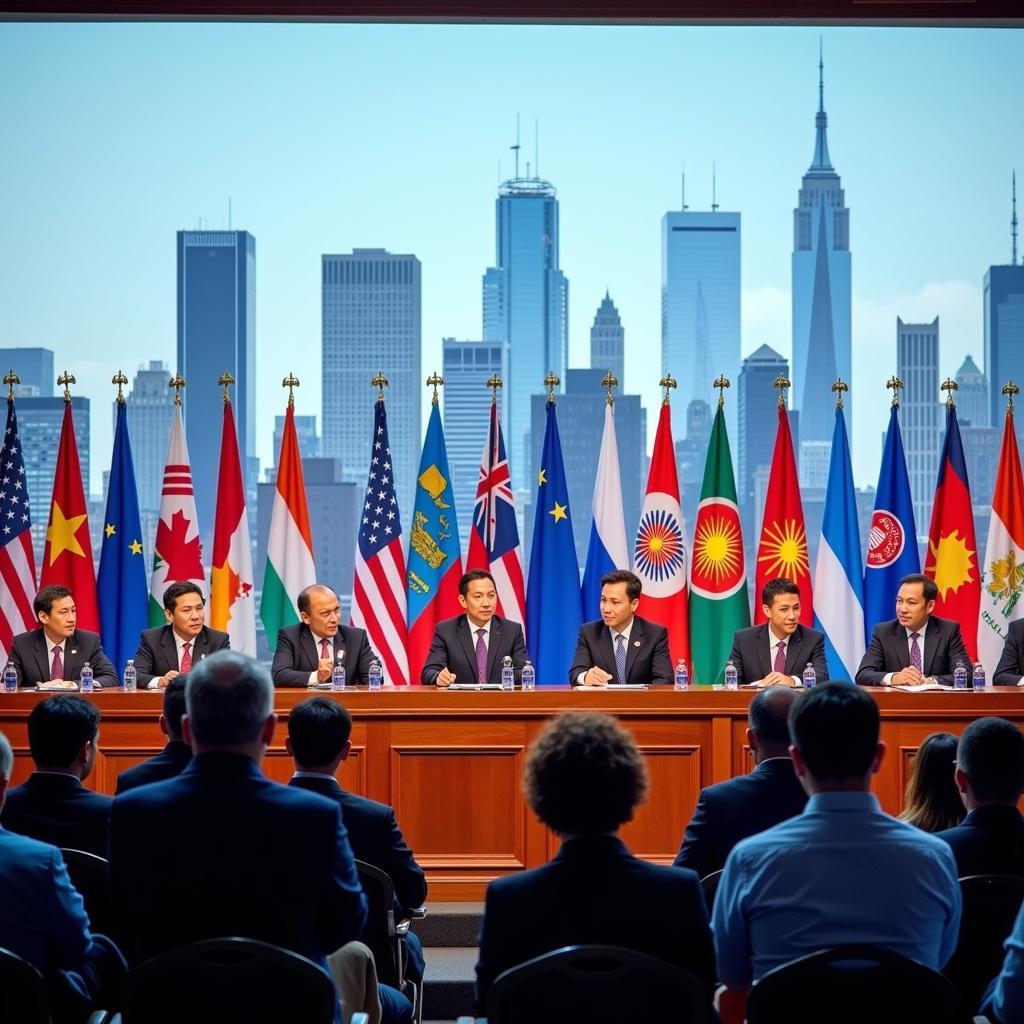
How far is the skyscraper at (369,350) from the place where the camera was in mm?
9883

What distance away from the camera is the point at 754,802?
345 cm

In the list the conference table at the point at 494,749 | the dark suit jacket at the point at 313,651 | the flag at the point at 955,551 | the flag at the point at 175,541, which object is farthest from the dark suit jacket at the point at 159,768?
the flag at the point at 955,551

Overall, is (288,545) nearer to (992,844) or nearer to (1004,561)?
(1004,561)

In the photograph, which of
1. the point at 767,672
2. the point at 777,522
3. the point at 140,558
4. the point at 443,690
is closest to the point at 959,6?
the point at 777,522

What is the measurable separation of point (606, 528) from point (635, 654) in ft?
4.51

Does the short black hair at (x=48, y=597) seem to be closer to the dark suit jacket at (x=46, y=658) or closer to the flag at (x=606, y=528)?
the dark suit jacket at (x=46, y=658)

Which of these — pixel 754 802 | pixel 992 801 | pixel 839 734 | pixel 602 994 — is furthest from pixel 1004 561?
pixel 602 994

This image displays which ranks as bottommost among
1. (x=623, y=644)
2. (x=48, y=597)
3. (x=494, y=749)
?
(x=494, y=749)

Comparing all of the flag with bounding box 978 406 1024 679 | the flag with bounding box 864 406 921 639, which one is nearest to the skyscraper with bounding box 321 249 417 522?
the flag with bounding box 864 406 921 639

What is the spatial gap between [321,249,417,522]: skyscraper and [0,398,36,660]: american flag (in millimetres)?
2735

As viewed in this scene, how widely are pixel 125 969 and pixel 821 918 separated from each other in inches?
63.5

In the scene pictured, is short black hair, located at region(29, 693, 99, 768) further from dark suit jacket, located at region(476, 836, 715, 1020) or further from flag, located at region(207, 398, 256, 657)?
flag, located at region(207, 398, 256, 657)

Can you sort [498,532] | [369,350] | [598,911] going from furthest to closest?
[369,350], [498,532], [598,911]

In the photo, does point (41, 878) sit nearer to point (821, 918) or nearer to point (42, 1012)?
point (42, 1012)
